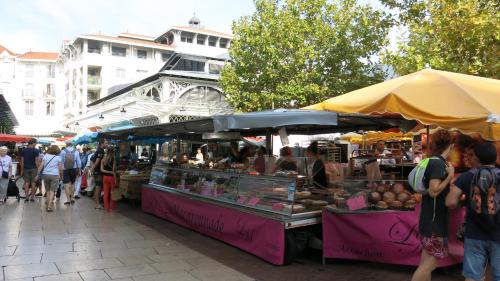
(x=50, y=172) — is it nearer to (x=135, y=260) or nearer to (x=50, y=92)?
(x=135, y=260)

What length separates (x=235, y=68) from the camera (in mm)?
23250

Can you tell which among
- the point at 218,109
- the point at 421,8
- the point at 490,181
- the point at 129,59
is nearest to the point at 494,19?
the point at 421,8

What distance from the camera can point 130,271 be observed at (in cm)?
548

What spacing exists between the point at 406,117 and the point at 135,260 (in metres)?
4.03

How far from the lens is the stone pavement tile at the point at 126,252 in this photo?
6.27 m

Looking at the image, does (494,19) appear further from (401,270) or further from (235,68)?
(235,68)

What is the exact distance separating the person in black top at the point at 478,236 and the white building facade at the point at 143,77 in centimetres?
1964

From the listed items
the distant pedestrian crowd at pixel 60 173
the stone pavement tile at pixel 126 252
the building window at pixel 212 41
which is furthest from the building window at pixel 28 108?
the stone pavement tile at pixel 126 252

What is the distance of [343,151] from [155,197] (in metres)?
13.5

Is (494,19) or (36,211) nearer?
(36,211)

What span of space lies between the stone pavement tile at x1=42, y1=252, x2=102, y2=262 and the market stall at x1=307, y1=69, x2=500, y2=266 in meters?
3.30

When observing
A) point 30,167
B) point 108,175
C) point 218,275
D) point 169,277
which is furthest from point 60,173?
point 218,275

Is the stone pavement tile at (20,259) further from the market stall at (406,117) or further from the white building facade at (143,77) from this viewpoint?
the white building facade at (143,77)

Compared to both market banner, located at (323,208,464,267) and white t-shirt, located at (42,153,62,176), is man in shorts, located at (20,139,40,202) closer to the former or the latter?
white t-shirt, located at (42,153,62,176)
